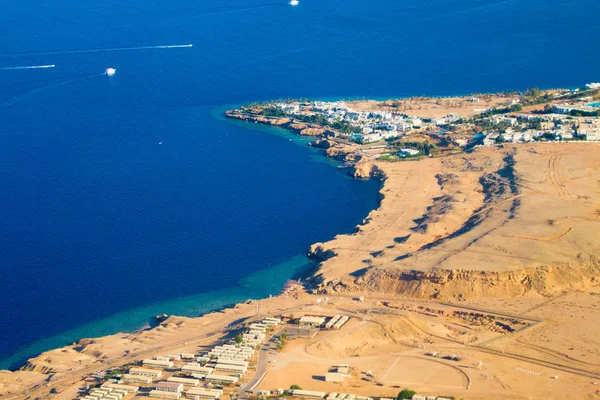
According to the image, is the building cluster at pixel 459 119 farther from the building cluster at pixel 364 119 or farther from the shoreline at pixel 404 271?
the shoreline at pixel 404 271

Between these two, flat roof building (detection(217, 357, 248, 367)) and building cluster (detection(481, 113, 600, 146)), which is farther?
building cluster (detection(481, 113, 600, 146))

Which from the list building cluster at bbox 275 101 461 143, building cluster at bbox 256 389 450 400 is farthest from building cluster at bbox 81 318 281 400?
building cluster at bbox 275 101 461 143

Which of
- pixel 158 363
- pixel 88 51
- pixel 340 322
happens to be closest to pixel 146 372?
pixel 158 363

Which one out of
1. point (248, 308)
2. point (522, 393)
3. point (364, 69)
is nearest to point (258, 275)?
point (248, 308)

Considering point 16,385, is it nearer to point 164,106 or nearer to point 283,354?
point 283,354

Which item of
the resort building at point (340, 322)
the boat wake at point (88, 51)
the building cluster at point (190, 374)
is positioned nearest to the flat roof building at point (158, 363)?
the building cluster at point (190, 374)

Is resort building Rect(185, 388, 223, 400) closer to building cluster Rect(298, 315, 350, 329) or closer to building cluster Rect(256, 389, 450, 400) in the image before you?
building cluster Rect(256, 389, 450, 400)
